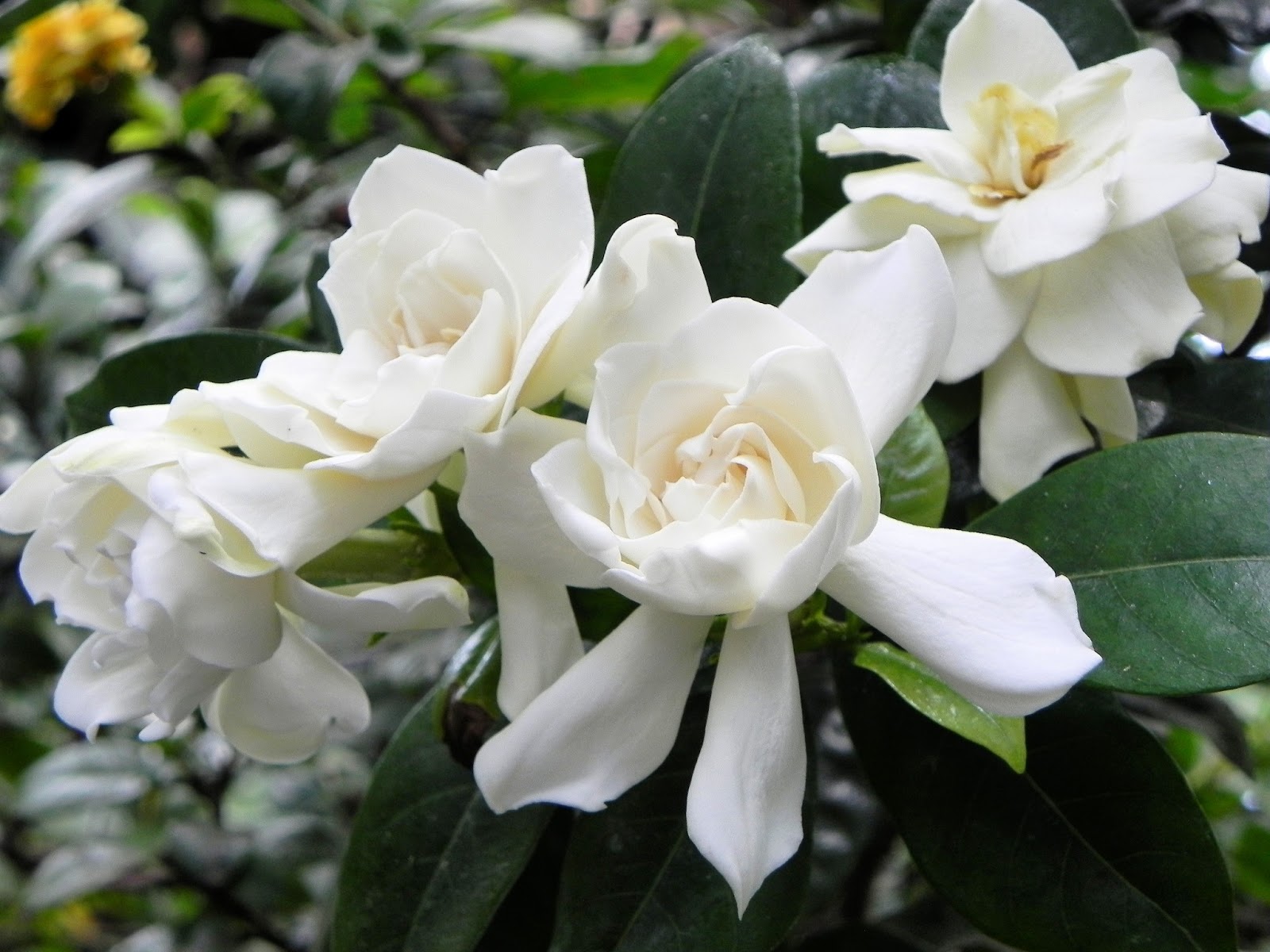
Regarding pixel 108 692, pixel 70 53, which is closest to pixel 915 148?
pixel 108 692

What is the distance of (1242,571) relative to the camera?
51 cm

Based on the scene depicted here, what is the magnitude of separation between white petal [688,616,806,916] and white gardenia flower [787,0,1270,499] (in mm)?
214

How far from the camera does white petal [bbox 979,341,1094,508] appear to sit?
0.61 meters

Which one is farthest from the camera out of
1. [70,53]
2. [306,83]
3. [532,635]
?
[70,53]

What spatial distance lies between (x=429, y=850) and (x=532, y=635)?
258mm

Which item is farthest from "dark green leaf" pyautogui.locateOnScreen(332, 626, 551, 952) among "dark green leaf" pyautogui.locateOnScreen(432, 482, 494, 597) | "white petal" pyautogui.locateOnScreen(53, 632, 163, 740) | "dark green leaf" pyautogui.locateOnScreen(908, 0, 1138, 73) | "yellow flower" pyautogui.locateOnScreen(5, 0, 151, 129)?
"yellow flower" pyautogui.locateOnScreen(5, 0, 151, 129)

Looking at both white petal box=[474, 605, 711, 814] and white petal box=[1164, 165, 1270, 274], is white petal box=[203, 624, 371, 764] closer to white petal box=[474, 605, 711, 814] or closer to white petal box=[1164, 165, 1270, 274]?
white petal box=[474, 605, 711, 814]

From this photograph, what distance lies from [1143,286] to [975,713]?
241mm

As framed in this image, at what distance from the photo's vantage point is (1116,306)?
578mm

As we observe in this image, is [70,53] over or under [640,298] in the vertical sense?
under

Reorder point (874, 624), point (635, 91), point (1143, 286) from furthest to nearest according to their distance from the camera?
point (635, 91)
point (1143, 286)
point (874, 624)

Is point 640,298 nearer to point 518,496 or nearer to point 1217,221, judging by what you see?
point 518,496

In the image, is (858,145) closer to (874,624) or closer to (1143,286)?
(1143,286)

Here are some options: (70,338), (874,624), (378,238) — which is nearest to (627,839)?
(874,624)
